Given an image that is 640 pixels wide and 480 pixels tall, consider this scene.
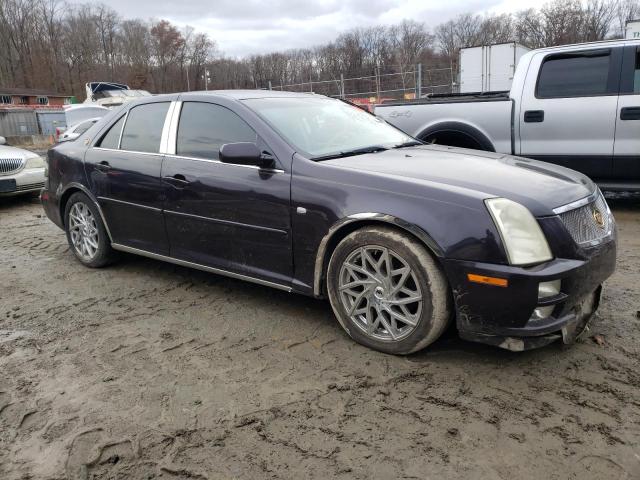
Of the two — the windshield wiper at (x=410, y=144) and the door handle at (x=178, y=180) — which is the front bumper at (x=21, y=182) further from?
the windshield wiper at (x=410, y=144)

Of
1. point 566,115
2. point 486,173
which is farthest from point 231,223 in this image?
point 566,115

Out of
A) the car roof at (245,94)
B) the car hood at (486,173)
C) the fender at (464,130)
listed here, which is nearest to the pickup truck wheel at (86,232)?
the car roof at (245,94)

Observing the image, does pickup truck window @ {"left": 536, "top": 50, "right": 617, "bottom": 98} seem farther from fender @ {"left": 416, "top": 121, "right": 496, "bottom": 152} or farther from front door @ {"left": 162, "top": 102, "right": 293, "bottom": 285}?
front door @ {"left": 162, "top": 102, "right": 293, "bottom": 285}

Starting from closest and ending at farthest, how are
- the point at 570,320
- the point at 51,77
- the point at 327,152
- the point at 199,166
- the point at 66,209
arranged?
the point at 570,320
the point at 327,152
the point at 199,166
the point at 66,209
the point at 51,77

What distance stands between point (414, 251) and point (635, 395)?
129 cm

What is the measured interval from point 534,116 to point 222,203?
435 centimetres

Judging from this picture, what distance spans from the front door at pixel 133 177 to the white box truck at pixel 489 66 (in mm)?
14412

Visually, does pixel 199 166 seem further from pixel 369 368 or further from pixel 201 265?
pixel 369 368

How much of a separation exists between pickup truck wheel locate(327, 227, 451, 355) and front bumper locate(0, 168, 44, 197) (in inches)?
281

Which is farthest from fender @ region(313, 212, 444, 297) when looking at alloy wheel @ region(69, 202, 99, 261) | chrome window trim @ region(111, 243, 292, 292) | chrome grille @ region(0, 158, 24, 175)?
chrome grille @ region(0, 158, 24, 175)

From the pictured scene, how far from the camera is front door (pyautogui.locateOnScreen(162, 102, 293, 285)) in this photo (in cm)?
344

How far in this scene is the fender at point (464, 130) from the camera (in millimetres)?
6387

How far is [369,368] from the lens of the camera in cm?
294

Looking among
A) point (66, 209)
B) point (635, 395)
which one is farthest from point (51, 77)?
point (635, 395)
